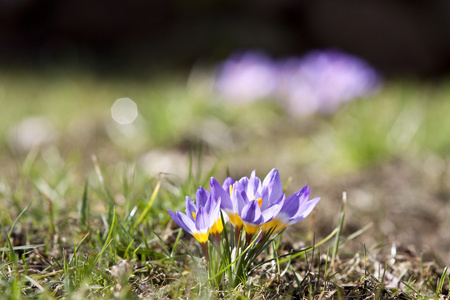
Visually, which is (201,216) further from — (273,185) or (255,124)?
(255,124)

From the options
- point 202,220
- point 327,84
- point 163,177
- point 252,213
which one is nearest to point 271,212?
point 252,213

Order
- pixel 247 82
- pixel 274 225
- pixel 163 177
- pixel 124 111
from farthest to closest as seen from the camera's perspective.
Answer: pixel 247 82
pixel 124 111
pixel 163 177
pixel 274 225

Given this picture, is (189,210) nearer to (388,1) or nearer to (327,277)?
(327,277)

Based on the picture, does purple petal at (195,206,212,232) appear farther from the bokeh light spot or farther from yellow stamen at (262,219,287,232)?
the bokeh light spot

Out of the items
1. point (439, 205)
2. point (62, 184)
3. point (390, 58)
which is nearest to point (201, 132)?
point (62, 184)

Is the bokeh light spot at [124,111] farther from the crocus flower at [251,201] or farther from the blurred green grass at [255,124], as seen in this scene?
the crocus flower at [251,201]

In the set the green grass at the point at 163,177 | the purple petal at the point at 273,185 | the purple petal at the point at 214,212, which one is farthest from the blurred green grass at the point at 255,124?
the purple petal at the point at 214,212

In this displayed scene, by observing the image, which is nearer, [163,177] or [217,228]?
[217,228]
